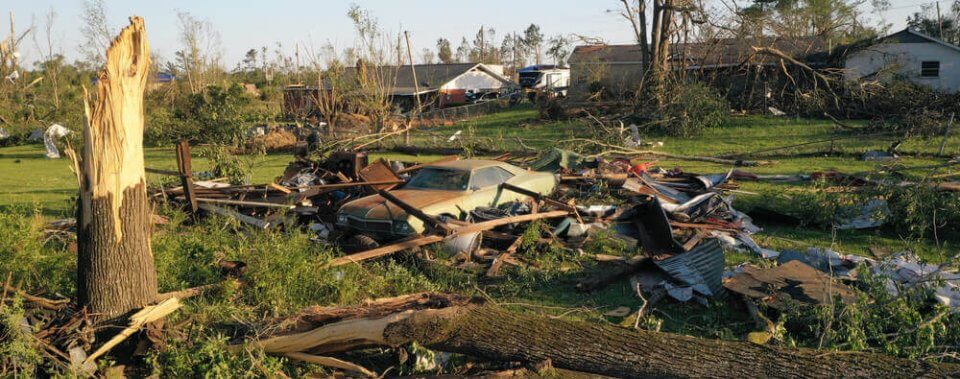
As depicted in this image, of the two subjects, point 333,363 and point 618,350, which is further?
point 333,363

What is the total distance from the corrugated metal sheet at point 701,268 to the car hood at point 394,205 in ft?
10.5

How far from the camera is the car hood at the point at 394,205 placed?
9.44m

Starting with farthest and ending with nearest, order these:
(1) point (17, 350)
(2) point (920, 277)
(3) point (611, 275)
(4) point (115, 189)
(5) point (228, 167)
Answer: (5) point (228, 167) → (3) point (611, 275) → (2) point (920, 277) → (4) point (115, 189) → (1) point (17, 350)

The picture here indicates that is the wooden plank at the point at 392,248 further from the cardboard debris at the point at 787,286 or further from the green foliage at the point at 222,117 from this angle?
the green foliage at the point at 222,117

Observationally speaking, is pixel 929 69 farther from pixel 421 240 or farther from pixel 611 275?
pixel 421 240

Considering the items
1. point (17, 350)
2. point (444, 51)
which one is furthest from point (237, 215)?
point (444, 51)

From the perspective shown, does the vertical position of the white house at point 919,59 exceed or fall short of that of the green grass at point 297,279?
it exceeds it

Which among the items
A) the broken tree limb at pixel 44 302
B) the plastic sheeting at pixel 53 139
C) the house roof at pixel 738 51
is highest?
the house roof at pixel 738 51

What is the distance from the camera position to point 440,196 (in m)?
10.2

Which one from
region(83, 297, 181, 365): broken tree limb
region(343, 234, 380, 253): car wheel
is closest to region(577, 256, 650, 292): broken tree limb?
region(343, 234, 380, 253): car wheel

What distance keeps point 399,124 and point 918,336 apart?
2371 centimetres

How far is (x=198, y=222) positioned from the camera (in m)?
10.9

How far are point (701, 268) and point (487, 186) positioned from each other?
3.80 m

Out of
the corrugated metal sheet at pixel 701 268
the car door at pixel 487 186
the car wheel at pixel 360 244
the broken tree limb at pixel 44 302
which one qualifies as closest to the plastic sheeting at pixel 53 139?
the car wheel at pixel 360 244
